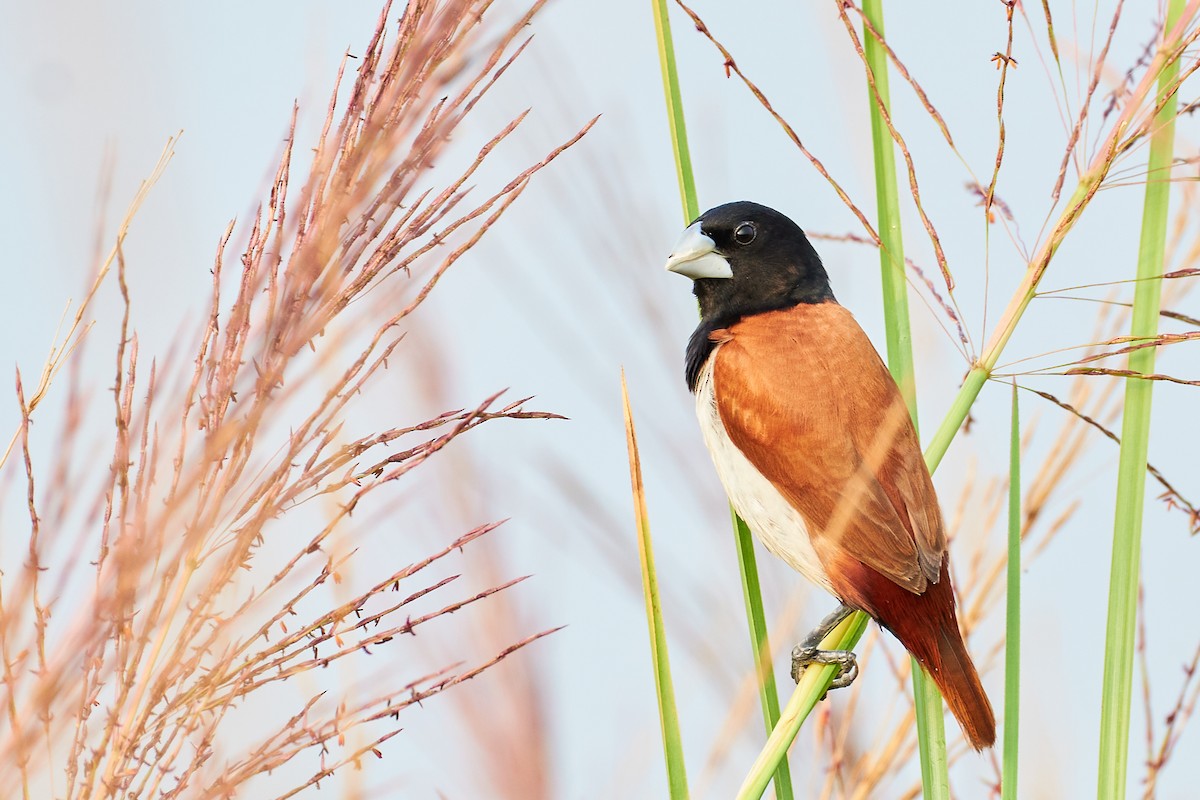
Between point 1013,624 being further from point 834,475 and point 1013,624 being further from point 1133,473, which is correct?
point 834,475

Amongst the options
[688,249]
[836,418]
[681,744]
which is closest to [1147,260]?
[836,418]

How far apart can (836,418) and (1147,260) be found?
48 cm

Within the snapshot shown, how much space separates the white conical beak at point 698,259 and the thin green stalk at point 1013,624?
91cm

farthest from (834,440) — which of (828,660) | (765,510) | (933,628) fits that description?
(828,660)

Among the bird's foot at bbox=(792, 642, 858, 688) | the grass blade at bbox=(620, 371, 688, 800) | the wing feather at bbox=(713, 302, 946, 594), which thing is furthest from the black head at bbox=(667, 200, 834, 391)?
the grass blade at bbox=(620, 371, 688, 800)

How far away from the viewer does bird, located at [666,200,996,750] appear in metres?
1.52

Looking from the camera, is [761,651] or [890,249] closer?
[761,651]

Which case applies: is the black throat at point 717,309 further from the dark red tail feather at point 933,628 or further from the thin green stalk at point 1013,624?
the thin green stalk at point 1013,624

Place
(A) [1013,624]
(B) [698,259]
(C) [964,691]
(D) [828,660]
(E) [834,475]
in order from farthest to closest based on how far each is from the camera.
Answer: (B) [698,259] → (E) [834,475] → (C) [964,691] → (D) [828,660] → (A) [1013,624]

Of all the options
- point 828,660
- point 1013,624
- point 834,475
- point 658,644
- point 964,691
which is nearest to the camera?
point 658,644

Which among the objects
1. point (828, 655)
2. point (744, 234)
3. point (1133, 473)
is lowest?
point (828, 655)

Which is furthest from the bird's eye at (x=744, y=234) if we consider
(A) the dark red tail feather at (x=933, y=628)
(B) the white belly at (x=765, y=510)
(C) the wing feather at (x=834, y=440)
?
A: (A) the dark red tail feather at (x=933, y=628)

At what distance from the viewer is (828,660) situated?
130 centimetres

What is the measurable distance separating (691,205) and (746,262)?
73 cm
